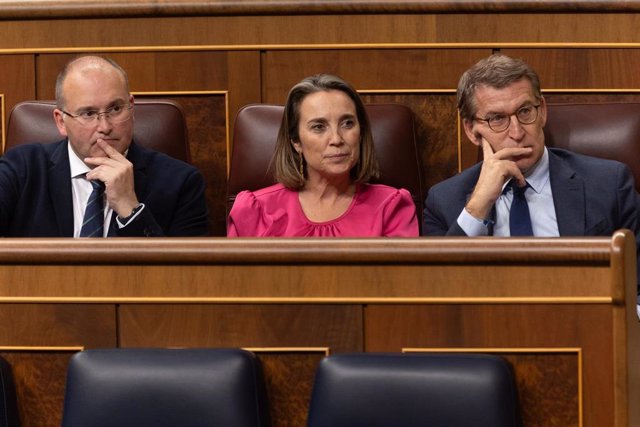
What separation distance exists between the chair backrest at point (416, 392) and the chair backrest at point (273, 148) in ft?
1.22

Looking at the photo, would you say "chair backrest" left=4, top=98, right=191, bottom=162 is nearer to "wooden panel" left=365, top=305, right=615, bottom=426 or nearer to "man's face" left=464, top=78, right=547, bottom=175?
"man's face" left=464, top=78, right=547, bottom=175

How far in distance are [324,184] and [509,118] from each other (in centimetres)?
15

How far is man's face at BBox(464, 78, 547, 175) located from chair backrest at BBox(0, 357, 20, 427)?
40cm

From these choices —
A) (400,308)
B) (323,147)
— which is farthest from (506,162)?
(400,308)

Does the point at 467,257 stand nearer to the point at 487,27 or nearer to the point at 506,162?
the point at 506,162

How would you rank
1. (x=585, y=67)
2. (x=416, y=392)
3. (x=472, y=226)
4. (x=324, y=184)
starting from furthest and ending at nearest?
(x=585, y=67), (x=324, y=184), (x=472, y=226), (x=416, y=392)

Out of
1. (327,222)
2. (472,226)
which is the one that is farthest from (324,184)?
(472,226)

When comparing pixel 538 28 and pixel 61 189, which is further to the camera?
pixel 538 28

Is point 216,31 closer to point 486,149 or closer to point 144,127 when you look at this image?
point 144,127

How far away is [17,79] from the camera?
1128 millimetres

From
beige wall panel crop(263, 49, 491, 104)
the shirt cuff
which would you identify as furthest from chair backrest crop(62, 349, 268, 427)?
beige wall panel crop(263, 49, 491, 104)

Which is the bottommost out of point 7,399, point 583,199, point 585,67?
point 7,399

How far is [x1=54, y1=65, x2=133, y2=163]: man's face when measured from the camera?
3.13 feet

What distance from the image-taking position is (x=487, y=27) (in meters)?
1.09
